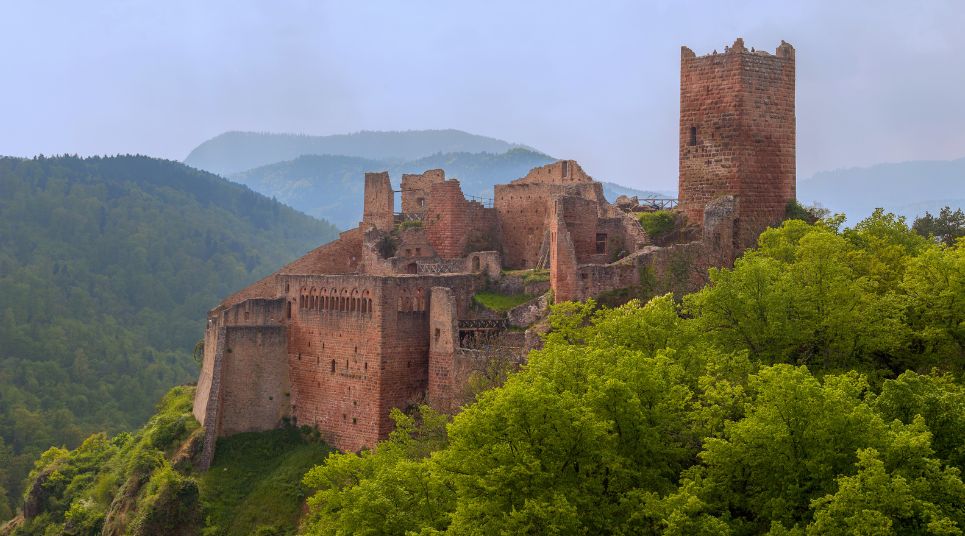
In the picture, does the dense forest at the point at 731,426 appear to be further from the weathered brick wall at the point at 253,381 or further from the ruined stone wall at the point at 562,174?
the ruined stone wall at the point at 562,174

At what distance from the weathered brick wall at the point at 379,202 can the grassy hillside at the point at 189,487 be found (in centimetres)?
1173

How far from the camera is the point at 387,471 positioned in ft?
102

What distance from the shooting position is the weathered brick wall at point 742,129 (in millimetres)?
42875

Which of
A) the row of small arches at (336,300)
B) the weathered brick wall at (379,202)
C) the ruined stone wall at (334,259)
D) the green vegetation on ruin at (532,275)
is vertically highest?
the weathered brick wall at (379,202)

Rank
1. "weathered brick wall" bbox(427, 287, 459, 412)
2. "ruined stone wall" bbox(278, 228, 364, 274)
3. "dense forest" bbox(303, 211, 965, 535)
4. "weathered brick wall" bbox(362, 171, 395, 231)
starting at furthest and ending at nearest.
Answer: "weathered brick wall" bbox(362, 171, 395, 231), "ruined stone wall" bbox(278, 228, 364, 274), "weathered brick wall" bbox(427, 287, 459, 412), "dense forest" bbox(303, 211, 965, 535)

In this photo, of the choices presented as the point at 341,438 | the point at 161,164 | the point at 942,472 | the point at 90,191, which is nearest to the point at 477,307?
the point at 341,438

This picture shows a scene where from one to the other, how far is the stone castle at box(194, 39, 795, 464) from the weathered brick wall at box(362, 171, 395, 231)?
5.31m

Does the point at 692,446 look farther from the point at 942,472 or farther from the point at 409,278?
the point at 409,278

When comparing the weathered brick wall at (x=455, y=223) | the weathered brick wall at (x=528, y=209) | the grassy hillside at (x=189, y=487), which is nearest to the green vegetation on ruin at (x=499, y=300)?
the weathered brick wall at (x=528, y=209)

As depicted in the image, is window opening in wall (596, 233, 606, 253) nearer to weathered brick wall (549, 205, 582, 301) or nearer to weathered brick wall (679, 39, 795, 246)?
weathered brick wall (549, 205, 582, 301)

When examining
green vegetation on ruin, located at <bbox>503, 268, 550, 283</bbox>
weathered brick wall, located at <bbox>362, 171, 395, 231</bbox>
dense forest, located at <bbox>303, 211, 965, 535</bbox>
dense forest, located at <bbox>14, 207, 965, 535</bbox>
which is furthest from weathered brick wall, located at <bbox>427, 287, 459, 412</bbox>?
weathered brick wall, located at <bbox>362, 171, 395, 231</bbox>

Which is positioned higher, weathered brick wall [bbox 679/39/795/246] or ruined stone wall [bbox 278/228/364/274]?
weathered brick wall [bbox 679/39/795/246]

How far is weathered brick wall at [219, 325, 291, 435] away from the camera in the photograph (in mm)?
48094

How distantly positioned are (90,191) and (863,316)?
13428 centimetres
